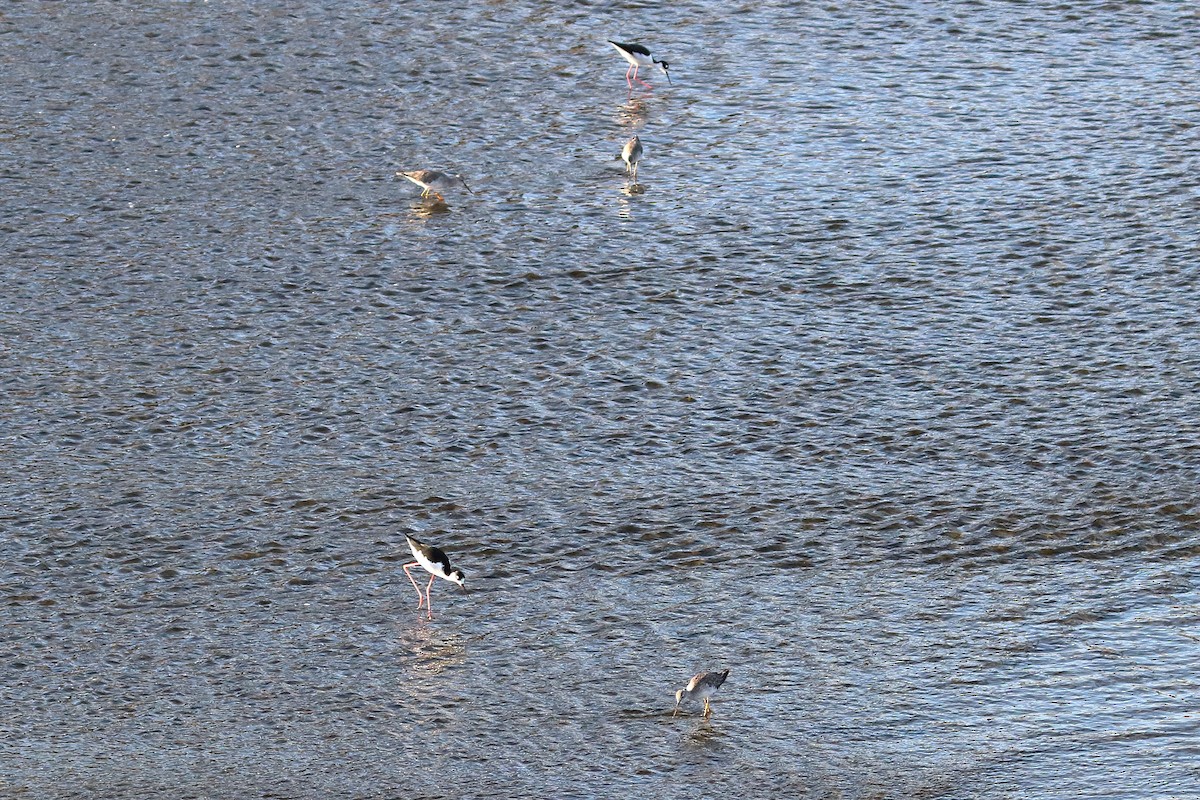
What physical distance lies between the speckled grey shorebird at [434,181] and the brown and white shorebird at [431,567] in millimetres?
7182

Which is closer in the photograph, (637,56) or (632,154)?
(632,154)

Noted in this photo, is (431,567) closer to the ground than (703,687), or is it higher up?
closer to the ground

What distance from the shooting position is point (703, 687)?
11992mm

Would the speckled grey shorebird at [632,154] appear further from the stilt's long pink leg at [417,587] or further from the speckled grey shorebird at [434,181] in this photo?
the stilt's long pink leg at [417,587]

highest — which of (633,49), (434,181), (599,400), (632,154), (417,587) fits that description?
(633,49)

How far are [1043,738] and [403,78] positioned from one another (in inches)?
566

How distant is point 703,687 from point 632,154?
10.2 metres

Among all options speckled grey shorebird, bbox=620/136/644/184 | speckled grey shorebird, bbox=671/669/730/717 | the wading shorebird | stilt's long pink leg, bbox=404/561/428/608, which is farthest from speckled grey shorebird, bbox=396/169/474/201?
speckled grey shorebird, bbox=671/669/730/717

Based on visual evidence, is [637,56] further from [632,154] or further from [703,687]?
[703,687]

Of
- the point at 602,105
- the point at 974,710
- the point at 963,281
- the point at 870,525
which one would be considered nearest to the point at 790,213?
the point at 963,281

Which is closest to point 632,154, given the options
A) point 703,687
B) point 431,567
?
point 431,567

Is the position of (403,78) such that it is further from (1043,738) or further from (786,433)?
(1043,738)

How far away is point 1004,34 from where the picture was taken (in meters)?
24.2

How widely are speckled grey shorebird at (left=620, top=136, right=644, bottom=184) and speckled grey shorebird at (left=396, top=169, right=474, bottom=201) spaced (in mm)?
2040
